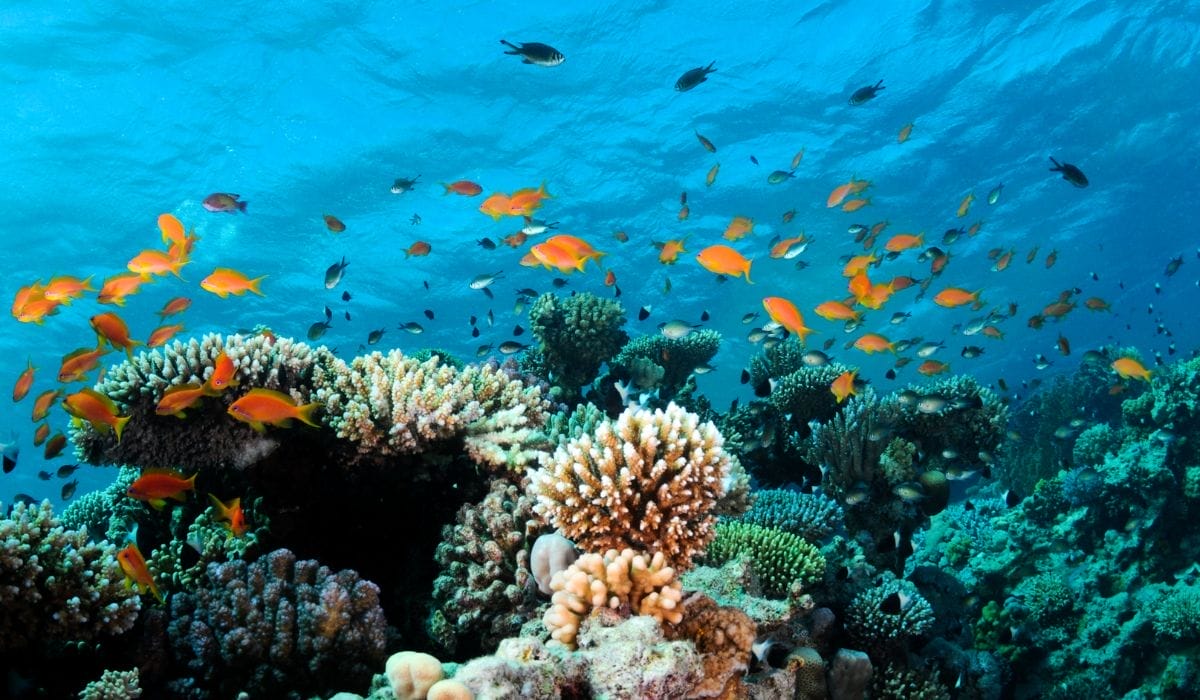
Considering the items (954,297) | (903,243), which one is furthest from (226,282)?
(954,297)

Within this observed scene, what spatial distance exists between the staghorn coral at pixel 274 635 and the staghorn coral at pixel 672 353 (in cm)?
665

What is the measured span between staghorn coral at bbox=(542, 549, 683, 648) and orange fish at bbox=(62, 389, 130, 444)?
3539 millimetres

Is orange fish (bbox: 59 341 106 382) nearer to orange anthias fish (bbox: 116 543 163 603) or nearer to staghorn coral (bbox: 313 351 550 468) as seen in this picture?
staghorn coral (bbox: 313 351 550 468)

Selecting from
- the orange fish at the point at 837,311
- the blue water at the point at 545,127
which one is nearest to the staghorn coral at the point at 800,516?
the orange fish at the point at 837,311

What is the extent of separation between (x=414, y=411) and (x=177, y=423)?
5.98 ft

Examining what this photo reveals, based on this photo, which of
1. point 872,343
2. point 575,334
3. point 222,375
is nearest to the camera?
point 222,375

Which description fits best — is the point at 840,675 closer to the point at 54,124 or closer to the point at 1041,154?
the point at 54,124

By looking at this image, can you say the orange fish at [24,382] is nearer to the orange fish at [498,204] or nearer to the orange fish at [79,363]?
the orange fish at [79,363]

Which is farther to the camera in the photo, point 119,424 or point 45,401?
point 45,401

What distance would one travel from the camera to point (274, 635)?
339 centimetres

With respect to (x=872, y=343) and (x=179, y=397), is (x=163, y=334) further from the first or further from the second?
(x=872, y=343)

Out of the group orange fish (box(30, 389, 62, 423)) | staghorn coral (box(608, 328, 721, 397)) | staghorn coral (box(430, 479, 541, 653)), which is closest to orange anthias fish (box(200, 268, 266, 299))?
orange fish (box(30, 389, 62, 423))

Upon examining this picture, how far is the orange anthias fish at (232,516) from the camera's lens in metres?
4.02

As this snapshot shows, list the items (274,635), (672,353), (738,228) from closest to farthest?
(274,635)
(672,353)
(738,228)
